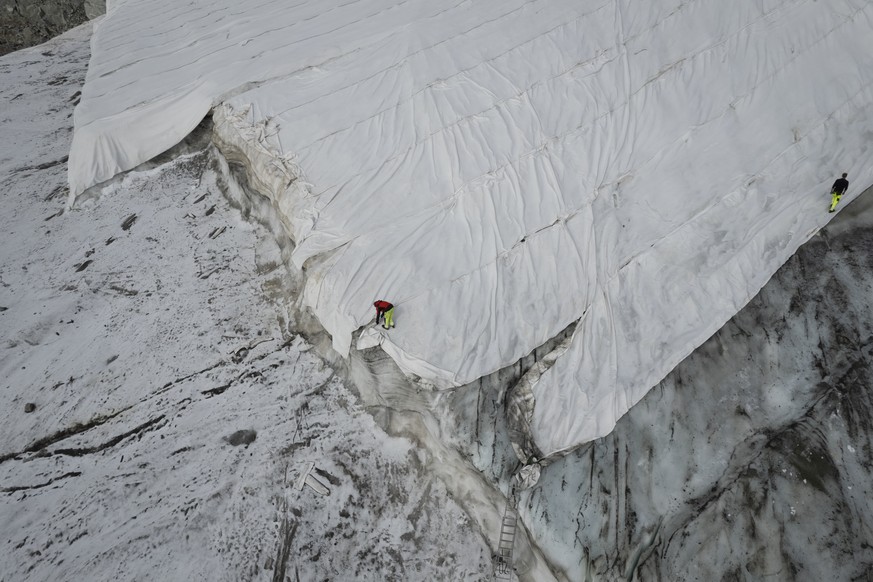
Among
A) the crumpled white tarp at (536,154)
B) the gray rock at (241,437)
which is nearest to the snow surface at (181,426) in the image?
the gray rock at (241,437)

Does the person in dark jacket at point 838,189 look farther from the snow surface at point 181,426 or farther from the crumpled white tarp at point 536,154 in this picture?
the snow surface at point 181,426

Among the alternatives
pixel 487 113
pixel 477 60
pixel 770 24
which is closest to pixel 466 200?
pixel 487 113

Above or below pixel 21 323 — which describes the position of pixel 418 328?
below

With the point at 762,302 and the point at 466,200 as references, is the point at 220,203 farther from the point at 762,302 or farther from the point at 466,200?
the point at 762,302

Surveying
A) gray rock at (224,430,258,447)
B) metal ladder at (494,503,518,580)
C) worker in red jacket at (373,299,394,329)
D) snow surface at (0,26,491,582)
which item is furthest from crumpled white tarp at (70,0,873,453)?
gray rock at (224,430,258,447)

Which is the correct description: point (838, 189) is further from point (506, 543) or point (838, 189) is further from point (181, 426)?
point (181, 426)
